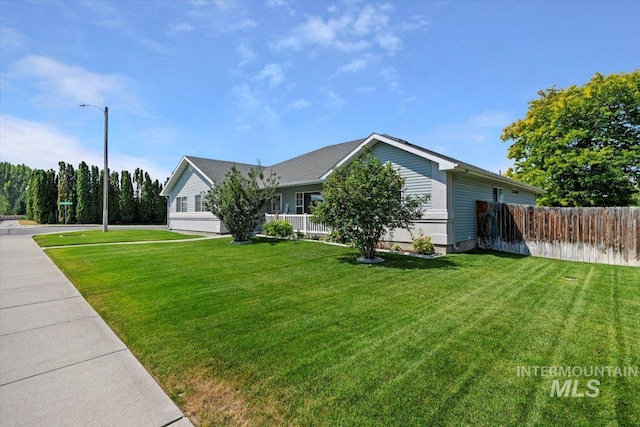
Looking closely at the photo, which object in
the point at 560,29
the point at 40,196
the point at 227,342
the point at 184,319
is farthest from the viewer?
the point at 40,196

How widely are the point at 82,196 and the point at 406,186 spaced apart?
38.4 meters

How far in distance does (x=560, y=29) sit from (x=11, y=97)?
73.8 feet

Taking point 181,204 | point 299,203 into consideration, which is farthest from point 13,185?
point 299,203

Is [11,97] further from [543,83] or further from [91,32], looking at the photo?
[543,83]

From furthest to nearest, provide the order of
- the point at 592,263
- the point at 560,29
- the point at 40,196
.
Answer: the point at 40,196 → the point at 560,29 → the point at 592,263

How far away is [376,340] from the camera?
3.79 m

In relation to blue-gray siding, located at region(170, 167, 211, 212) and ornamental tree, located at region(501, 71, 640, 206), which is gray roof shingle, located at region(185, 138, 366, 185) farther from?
ornamental tree, located at region(501, 71, 640, 206)

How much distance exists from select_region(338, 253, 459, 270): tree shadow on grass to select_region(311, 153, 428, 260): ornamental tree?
607mm

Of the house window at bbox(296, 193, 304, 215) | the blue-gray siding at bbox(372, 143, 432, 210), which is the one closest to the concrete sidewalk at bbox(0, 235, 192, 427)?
the blue-gray siding at bbox(372, 143, 432, 210)

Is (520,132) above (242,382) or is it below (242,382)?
above

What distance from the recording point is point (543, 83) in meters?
24.5

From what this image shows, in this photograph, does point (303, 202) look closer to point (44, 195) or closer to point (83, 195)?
point (83, 195)

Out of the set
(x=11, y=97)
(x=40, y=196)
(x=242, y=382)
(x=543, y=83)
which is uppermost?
(x=543, y=83)

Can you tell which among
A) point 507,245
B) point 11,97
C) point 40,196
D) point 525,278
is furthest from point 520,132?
point 40,196
